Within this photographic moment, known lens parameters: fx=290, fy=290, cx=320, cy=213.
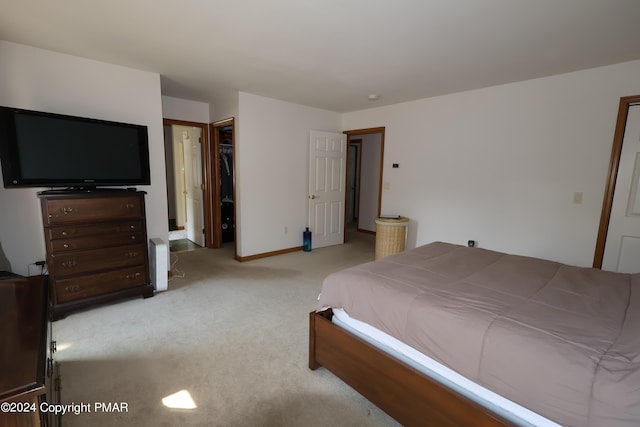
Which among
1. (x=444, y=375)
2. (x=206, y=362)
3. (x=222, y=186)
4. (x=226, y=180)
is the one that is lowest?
(x=206, y=362)

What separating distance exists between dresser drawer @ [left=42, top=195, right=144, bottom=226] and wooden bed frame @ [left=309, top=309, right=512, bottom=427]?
2.10 metres

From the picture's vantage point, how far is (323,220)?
510 cm

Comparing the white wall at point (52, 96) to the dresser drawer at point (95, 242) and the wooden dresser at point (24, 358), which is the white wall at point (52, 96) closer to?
the dresser drawer at point (95, 242)

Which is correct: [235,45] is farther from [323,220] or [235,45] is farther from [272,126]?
[323,220]

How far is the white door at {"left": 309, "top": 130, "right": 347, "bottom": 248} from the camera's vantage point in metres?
4.83

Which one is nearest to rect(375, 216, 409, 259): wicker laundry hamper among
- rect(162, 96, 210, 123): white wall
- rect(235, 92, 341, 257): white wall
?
rect(235, 92, 341, 257): white wall

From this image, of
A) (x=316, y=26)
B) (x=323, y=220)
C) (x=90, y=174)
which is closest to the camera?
(x=316, y=26)

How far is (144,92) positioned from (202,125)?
4.55 feet

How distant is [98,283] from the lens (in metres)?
2.66

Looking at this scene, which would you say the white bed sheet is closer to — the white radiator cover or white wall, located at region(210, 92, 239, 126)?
the white radiator cover

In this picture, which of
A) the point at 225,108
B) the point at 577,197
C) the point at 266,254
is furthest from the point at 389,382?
the point at 225,108

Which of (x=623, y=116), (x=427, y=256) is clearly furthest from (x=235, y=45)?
(x=623, y=116)

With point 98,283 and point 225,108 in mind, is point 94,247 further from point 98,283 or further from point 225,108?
point 225,108

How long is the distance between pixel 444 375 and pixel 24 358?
1.59 m
